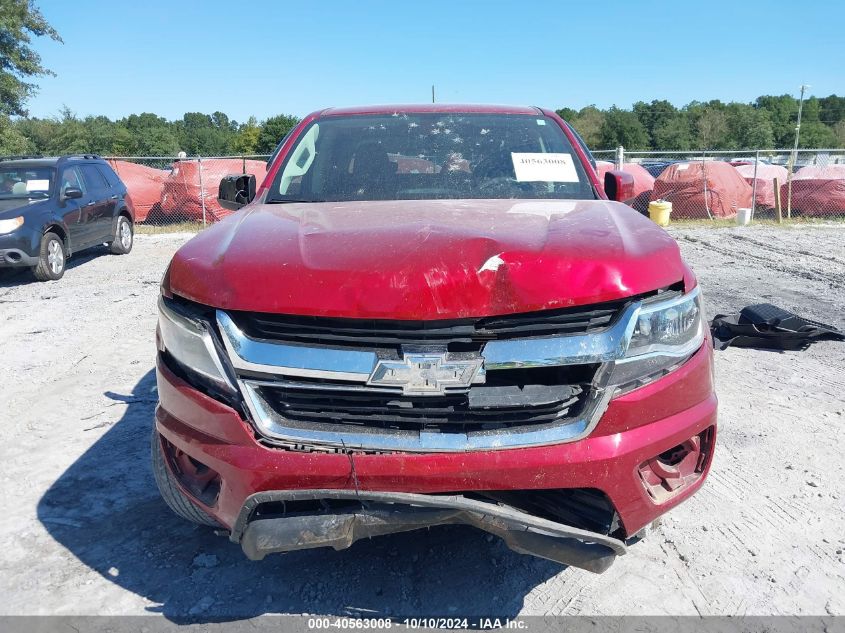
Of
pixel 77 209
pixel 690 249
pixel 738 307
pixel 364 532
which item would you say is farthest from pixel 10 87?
pixel 364 532

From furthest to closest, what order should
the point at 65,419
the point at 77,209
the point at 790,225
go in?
the point at 790,225, the point at 77,209, the point at 65,419

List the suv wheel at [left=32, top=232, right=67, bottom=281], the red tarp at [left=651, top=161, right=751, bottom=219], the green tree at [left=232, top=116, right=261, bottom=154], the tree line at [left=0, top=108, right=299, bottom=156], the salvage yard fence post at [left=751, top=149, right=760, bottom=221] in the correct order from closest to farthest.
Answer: the suv wheel at [left=32, top=232, right=67, bottom=281] < the salvage yard fence post at [left=751, top=149, right=760, bottom=221] < the red tarp at [left=651, top=161, right=751, bottom=219] < the tree line at [left=0, top=108, right=299, bottom=156] < the green tree at [left=232, top=116, right=261, bottom=154]

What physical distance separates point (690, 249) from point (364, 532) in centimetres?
1151

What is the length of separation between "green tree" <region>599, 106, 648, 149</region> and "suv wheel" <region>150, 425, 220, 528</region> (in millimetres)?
78262

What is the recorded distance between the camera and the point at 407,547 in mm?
2898

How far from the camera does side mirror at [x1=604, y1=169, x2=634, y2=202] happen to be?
143 inches

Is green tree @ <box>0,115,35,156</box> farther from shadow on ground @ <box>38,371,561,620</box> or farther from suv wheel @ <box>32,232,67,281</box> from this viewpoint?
shadow on ground @ <box>38,371,561,620</box>

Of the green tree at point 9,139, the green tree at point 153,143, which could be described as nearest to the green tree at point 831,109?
the green tree at point 153,143

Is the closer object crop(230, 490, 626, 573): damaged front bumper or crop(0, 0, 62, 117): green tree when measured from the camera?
crop(230, 490, 626, 573): damaged front bumper

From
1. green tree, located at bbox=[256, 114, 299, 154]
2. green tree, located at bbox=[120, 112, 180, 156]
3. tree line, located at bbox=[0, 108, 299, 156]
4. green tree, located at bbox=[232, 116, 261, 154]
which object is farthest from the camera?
green tree, located at bbox=[232, 116, 261, 154]

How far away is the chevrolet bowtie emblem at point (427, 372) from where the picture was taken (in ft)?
6.77

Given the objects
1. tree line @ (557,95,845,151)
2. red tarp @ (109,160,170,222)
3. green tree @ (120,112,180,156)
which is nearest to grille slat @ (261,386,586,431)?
red tarp @ (109,160,170,222)

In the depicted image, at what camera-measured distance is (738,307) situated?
287 inches

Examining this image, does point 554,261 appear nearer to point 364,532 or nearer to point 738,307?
point 364,532
